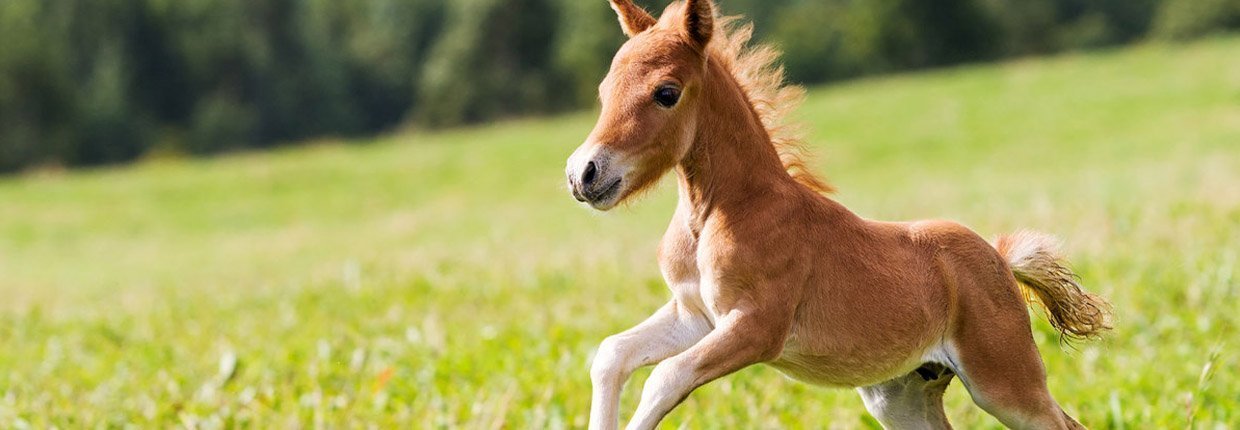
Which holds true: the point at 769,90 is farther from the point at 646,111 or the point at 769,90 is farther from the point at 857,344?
the point at 857,344

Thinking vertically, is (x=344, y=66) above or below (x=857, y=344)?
A: below

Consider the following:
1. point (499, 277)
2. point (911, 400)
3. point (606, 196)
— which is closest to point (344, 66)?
point (499, 277)

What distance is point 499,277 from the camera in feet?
35.8

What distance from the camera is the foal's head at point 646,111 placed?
2.90 metres

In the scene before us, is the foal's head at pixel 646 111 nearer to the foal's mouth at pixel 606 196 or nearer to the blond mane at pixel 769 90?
the foal's mouth at pixel 606 196

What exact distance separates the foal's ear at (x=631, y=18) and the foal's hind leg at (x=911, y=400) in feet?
3.73

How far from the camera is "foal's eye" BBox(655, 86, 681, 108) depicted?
2.99 meters

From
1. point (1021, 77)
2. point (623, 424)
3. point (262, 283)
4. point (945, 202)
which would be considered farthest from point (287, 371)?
point (1021, 77)

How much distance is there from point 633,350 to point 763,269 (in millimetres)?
375

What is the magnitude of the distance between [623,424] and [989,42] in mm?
68790

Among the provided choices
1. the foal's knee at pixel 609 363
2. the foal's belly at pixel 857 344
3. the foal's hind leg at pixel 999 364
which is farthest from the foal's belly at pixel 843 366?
the foal's knee at pixel 609 363

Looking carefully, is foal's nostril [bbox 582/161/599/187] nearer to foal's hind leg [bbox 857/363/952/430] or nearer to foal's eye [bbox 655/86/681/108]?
foal's eye [bbox 655/86/681/108]

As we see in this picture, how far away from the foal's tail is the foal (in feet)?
0.59

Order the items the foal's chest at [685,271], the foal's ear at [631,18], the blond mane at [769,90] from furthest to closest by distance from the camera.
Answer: the blond mane at [769,90], the foal's ear at [631,18], the foal's chest at [685,271]
